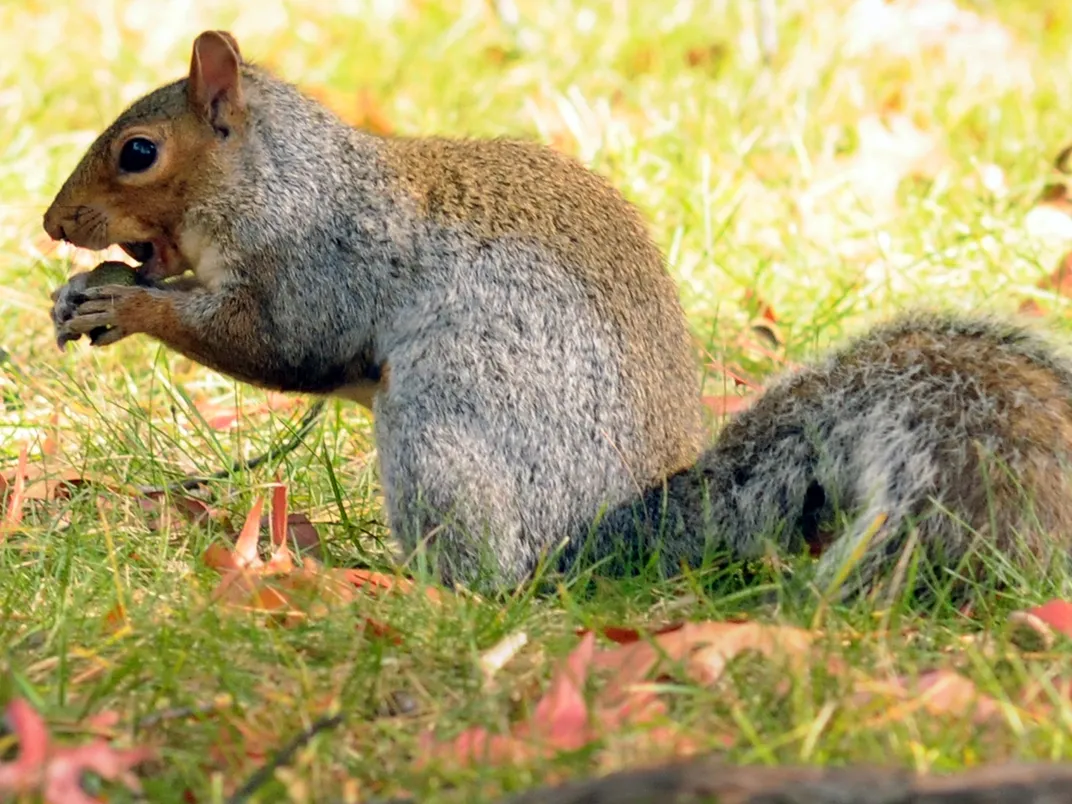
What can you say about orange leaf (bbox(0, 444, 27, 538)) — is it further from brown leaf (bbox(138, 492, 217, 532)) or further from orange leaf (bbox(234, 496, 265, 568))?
orange leaf (bbox(234, 496, 265, 568))

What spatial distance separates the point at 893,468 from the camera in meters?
2.54

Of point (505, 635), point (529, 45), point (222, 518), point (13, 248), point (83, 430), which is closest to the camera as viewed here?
point (505, 635)

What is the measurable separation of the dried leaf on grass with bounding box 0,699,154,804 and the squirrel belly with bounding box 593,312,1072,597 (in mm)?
1050

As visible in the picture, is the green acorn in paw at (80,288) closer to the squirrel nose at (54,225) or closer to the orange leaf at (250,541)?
the squirrel nose at (54,225)

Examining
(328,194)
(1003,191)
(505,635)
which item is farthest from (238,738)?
(1003,191)

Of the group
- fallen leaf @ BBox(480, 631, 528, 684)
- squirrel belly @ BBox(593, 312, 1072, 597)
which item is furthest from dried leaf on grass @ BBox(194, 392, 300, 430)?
fallen leaf @ BBox(480, 631, 528, 684)

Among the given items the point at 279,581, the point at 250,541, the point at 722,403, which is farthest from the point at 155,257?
the point at 722,403

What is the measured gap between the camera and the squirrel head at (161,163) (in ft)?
10.0

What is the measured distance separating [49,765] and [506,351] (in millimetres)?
1256

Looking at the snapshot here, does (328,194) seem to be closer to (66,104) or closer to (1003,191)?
(1003,191)

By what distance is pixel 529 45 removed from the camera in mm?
5996

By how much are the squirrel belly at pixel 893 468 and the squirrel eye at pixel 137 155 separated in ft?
3.57

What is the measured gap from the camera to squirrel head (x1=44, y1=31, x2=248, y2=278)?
120 inches

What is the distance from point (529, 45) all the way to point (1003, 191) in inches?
81.1
